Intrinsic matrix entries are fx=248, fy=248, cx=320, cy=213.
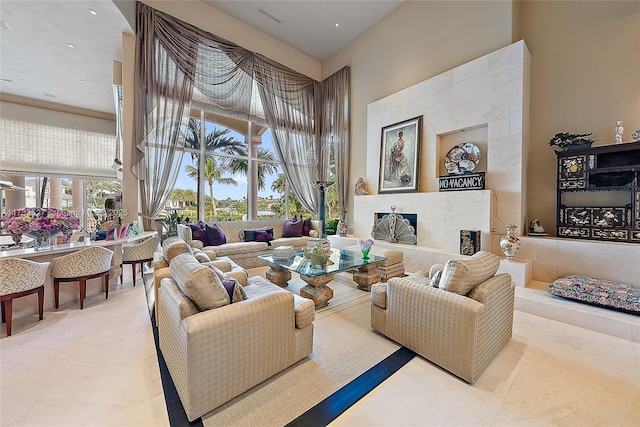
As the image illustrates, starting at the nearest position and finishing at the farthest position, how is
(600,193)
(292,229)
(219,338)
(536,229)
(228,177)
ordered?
(219,338) → (600,193) → (536,229) → (292,229) → (228,177)

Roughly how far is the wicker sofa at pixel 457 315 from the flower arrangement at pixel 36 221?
3816 millimetres

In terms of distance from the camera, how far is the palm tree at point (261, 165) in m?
6.25

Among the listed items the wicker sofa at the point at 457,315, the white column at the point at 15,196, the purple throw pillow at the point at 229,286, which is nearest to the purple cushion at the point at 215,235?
the purple throw pillow at the point at 229,286

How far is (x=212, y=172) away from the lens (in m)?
5.82

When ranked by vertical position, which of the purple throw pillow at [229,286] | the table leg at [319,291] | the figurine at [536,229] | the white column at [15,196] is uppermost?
the white column at [15,196]

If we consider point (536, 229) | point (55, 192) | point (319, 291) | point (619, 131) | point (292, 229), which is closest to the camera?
point (319, 291)

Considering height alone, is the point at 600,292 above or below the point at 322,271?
below

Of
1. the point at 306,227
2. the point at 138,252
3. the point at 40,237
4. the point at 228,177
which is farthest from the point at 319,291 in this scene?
the point at 228,177

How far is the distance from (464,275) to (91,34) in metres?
6.34

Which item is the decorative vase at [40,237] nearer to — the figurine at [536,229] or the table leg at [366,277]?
the table leg at [366,277]

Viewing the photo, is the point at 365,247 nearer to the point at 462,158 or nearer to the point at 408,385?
the point at 408,385

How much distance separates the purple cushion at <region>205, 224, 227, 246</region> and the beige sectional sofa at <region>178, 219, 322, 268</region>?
122 millimetres

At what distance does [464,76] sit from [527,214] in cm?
258

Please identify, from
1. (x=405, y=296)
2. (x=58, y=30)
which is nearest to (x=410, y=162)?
(x=405, y=296)
